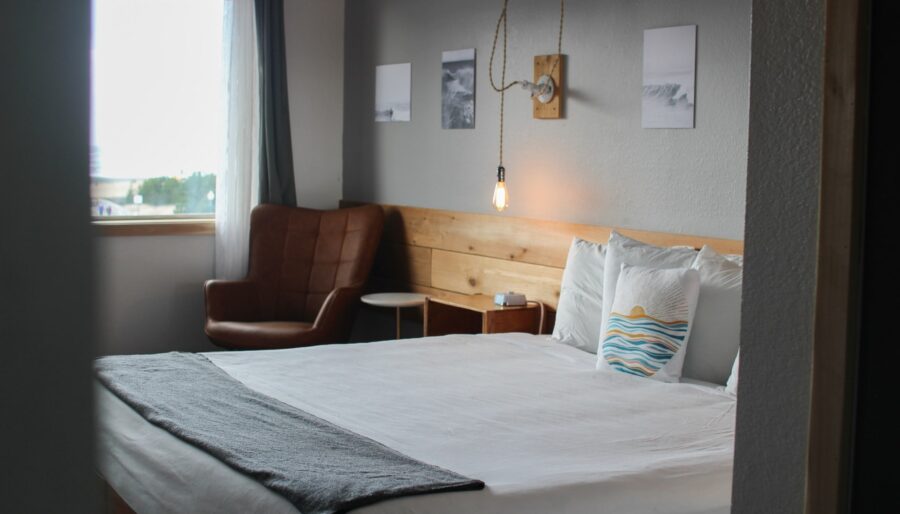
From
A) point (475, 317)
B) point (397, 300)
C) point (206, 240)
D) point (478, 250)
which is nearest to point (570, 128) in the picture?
point (478, 250)

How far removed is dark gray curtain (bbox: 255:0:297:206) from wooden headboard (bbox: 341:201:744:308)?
50cm

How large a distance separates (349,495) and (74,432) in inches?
68.5

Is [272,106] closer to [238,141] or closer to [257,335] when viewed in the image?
[238,141]

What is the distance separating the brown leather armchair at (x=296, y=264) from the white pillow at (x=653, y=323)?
81.5 inches

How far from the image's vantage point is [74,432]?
43cm

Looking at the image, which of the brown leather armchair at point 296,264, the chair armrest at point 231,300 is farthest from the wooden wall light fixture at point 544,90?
the chair armrest at point 231,300

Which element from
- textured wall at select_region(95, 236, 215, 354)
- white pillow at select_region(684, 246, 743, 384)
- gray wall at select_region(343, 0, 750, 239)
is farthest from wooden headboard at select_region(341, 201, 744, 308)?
textured wall at select_region(95, 236, 215, 354)

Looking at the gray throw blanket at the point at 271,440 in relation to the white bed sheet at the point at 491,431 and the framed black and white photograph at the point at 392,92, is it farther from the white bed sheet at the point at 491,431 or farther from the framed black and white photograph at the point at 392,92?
the framed black and white photograph at the point at 392,92

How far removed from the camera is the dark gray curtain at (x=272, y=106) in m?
5.68

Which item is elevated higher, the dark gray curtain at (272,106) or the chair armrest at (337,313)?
the dark gray curtain at (272,106)

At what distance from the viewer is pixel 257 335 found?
16.5 ft

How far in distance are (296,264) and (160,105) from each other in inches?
46.0

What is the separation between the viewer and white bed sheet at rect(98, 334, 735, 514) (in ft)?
7.42

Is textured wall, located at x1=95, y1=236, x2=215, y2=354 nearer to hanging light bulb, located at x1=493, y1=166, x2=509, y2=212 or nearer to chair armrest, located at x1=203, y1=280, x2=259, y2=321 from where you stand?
chair armrest, located at x1=203, y1=280, x2=259, y2=321
